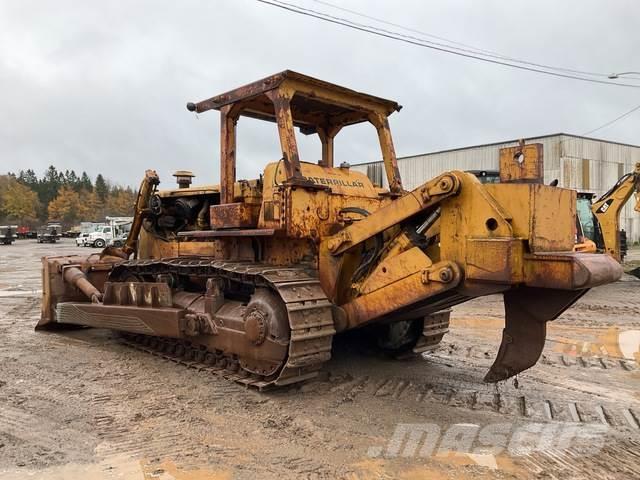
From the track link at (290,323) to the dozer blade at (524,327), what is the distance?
142cm

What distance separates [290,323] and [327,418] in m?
0.81

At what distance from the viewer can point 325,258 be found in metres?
5.20

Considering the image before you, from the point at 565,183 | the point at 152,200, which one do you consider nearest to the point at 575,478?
the point at 152,200

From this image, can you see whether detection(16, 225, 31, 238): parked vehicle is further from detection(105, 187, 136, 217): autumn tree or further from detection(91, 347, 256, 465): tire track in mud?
detection(91, 347, 256, 465): tire track in mud

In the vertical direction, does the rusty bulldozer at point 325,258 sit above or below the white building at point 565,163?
below

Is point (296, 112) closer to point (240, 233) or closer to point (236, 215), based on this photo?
point (236, 215)

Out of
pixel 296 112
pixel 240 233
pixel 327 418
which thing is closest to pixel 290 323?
pixel 327 418

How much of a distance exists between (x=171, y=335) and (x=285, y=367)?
1754 millimetres

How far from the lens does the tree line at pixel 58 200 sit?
84.1 metres

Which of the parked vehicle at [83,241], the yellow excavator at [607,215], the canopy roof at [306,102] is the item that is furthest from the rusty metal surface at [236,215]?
the parked vehicle at [83,241]

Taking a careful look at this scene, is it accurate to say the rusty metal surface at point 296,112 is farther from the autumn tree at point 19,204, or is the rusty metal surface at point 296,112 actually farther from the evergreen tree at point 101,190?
the evergreen tree at point 101,190

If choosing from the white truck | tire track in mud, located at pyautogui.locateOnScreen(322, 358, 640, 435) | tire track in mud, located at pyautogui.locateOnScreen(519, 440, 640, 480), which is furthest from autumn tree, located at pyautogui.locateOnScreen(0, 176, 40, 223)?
tire track in mud, located at pyautogui.locateOnScreen(519, 440, 640, 480)

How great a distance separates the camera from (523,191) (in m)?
3.88

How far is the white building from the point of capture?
96.7ft
